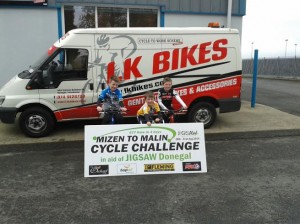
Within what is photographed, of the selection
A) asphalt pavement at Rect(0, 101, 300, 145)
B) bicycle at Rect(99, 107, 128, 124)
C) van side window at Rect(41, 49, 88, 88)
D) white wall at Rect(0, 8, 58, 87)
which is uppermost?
white wall at Rect(0, 8, 58, 87)

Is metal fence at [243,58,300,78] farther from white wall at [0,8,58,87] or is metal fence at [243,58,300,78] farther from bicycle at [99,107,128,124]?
bicycle at [99,107,128,124]

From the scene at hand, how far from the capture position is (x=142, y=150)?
497 centimetres

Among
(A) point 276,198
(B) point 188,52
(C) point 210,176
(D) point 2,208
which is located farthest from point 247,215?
(B) point 188,52

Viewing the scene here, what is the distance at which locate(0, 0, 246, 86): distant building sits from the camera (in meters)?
9.51

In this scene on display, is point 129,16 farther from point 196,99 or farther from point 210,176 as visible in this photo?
point 210,176

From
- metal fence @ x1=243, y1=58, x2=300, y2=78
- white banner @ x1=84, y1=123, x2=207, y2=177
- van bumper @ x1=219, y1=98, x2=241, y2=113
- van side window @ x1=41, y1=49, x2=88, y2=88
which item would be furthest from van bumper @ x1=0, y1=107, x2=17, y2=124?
metal fence @ x1=243, y1=58, x2=300, y2=78

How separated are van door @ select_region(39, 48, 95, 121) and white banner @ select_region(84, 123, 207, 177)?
2.19 m

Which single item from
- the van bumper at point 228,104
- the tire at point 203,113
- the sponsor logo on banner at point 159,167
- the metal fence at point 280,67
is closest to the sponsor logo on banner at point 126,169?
the sponsor logo on banner at point 159,167

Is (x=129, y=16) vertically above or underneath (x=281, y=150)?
above

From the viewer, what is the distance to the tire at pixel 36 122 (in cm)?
682

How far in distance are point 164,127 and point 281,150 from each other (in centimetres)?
273

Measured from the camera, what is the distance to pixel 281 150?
20.8 ft

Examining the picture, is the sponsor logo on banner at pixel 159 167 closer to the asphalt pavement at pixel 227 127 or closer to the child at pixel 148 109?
the child at pixel 148 109

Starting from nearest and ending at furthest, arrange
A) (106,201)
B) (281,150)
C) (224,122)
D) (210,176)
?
(106,201), (210,176), (281,150), (224,122)
